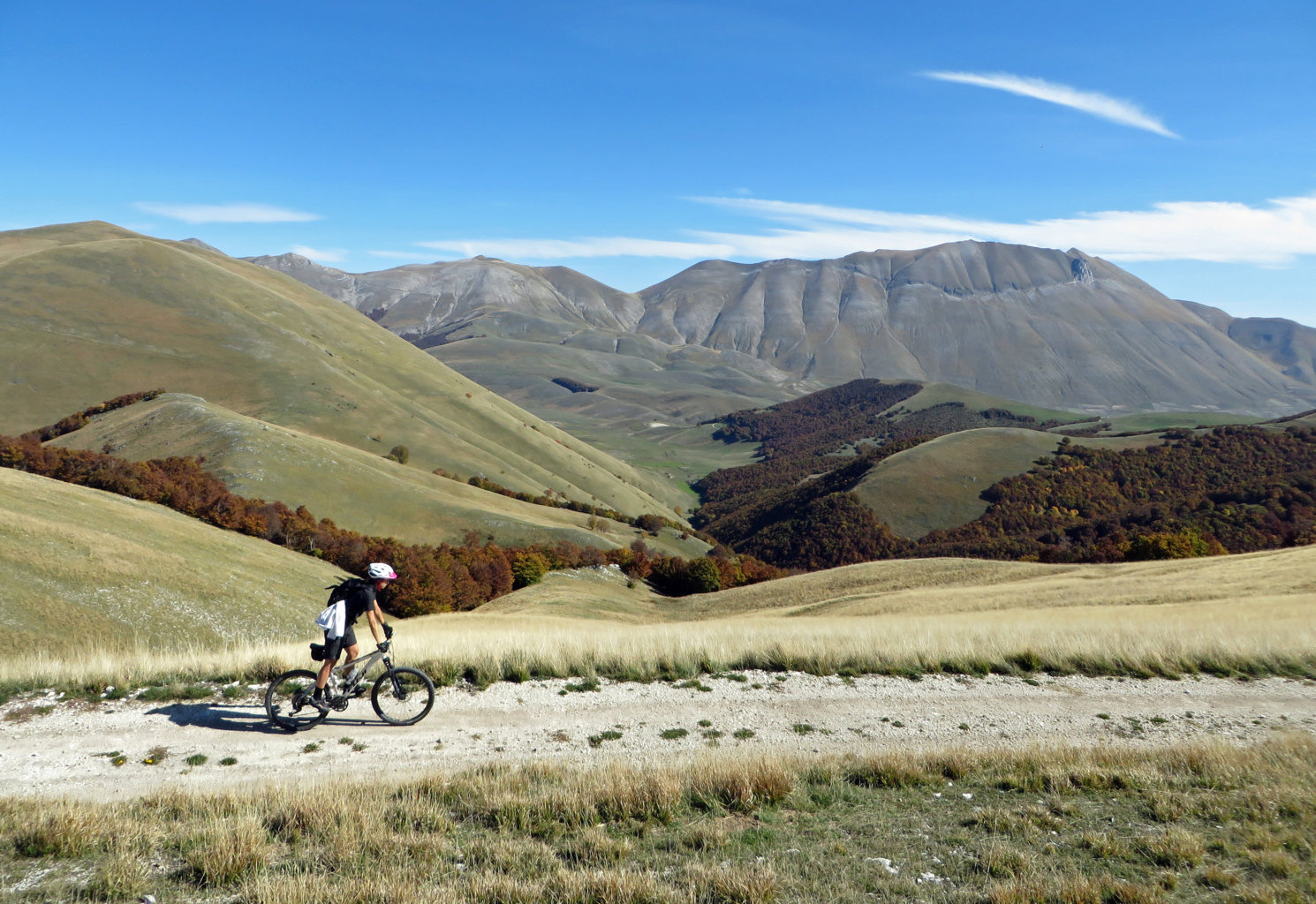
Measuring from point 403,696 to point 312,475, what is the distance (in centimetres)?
6527

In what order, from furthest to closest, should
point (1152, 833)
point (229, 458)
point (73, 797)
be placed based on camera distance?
point (229, 458) < point (73, 797) < point (1152, 833)

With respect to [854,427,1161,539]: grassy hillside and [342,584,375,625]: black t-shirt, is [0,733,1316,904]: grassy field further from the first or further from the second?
[854,427,1161,539]: grassy hillside

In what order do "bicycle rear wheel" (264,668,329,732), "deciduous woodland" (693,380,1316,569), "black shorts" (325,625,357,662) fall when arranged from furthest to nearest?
1. "deciduous woodland" (693,380,1316,569)
2. "black shorts" (325,625,357,662)
3. "bicycle rear wheel" (264,668,329,732)

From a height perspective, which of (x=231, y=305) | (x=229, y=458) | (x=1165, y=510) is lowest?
(x=1165, y=510)

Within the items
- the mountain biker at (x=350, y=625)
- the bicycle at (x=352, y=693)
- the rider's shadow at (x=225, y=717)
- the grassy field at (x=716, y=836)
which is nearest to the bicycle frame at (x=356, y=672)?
the bicycle at (x=352, y=693)

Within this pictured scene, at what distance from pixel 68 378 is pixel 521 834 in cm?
12656

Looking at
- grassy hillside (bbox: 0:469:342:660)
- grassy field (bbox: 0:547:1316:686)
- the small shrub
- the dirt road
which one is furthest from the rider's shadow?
grassy hillside (bbox: 0:469:342:660)

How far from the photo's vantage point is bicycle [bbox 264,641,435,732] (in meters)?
13.0

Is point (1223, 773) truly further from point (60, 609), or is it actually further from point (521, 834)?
point (60, 609)

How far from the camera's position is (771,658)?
17391 mm

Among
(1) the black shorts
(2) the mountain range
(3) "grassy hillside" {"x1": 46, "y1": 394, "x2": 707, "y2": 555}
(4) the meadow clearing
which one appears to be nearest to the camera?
(4) the meadow clearing

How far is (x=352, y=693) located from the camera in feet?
43.4

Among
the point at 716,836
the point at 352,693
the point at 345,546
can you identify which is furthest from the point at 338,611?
the point at 345,546

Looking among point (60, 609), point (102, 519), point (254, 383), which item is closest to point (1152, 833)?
point (60, 609)
